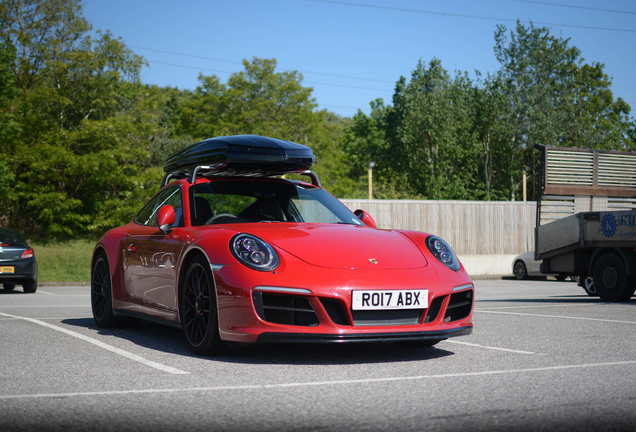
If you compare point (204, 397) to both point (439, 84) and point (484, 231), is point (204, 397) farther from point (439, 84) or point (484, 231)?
point (439, 84)

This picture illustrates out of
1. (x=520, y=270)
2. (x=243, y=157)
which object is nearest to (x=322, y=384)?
(x=243, y=157)

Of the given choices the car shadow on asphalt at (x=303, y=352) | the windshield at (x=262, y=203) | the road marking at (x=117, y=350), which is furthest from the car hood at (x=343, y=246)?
the road marking at (x=117, y=350)

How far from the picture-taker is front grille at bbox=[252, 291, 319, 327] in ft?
14.8

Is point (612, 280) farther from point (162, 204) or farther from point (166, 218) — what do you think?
point (166, 218)

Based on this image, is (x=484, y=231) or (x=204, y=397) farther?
(x=484, y=231)

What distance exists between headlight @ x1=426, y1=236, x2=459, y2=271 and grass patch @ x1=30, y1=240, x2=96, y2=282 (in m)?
17.4

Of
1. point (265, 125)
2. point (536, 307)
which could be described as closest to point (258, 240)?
point (536, 307)

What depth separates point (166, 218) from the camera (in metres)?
5.61

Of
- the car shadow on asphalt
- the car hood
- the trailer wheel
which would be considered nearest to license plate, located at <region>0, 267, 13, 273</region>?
the car shadow on asphalt

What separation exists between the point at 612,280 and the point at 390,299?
7.96 m

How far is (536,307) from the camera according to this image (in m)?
9.45

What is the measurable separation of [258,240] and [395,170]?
52478 mm

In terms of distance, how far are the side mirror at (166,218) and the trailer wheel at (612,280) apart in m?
8.17

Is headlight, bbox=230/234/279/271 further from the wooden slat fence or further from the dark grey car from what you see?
the wooden slat fence
